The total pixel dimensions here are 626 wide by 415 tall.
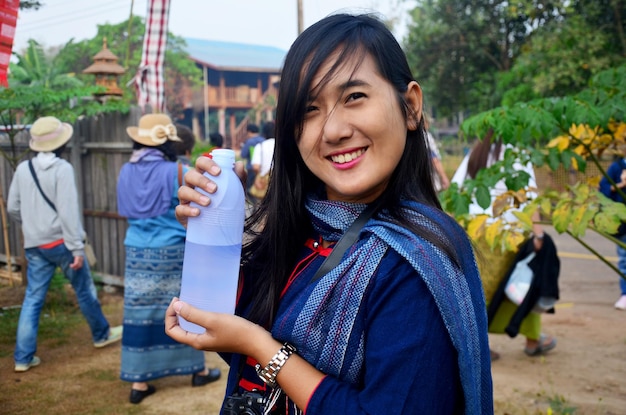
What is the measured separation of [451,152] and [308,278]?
24.9m

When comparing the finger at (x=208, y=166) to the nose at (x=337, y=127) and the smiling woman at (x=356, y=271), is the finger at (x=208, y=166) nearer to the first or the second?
the smiling woman at (x=356, y=271)

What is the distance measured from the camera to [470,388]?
135 centimetres

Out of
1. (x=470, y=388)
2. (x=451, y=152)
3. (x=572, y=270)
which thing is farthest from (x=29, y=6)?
(x=451, y=152)

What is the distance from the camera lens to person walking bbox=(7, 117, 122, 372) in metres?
5.28

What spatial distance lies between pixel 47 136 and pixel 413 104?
4490 mm

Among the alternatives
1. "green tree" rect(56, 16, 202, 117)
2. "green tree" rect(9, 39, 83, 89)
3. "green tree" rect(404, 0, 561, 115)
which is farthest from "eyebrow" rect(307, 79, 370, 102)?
"green tree" rect(56, 16, 202, 117)

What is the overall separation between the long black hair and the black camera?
0.55 feet

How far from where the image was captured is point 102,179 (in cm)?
768

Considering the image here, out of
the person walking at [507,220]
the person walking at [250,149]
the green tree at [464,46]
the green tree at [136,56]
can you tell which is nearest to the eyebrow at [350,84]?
the person walking at [507,220]

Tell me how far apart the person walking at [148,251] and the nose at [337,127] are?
11.7ft

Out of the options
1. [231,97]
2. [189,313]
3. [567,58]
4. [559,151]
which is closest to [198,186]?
[189,313]

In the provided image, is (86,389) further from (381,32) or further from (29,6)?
(381,32)

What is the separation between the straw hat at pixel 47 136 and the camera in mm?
5359

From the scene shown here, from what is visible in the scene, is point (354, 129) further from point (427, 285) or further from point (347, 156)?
point (427, 285)
